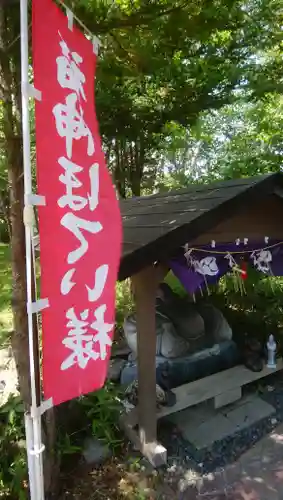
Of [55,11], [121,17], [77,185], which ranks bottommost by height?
[77,185]

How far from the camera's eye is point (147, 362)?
4.13m

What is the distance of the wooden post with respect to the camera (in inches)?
157

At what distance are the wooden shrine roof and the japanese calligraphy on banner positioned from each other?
0.82 meters

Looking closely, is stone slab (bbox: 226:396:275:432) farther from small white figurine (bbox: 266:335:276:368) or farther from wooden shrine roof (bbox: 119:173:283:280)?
wooden shrine roof (bbox: 119:173:283:280)

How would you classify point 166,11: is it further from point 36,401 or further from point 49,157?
point 36,401

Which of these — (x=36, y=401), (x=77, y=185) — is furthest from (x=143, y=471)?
(x=77, y=185)

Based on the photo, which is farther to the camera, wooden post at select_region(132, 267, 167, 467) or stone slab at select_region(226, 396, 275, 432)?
stone slab at select_region(226, 396, 275, 432)

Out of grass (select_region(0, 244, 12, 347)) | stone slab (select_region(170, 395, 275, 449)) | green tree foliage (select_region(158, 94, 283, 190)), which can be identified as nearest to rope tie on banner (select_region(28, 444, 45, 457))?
stone slab (select_region(170, 395, 275, 449))

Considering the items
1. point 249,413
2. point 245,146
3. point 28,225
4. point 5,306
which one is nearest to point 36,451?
point 28,225

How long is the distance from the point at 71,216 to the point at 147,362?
2.51 m

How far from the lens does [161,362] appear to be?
5.16 meters

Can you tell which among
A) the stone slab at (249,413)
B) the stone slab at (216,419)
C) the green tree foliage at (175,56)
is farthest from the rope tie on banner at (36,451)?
the stone slab at (249,413)

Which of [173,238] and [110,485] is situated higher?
[173,238]

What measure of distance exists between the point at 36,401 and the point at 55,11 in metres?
2.46
